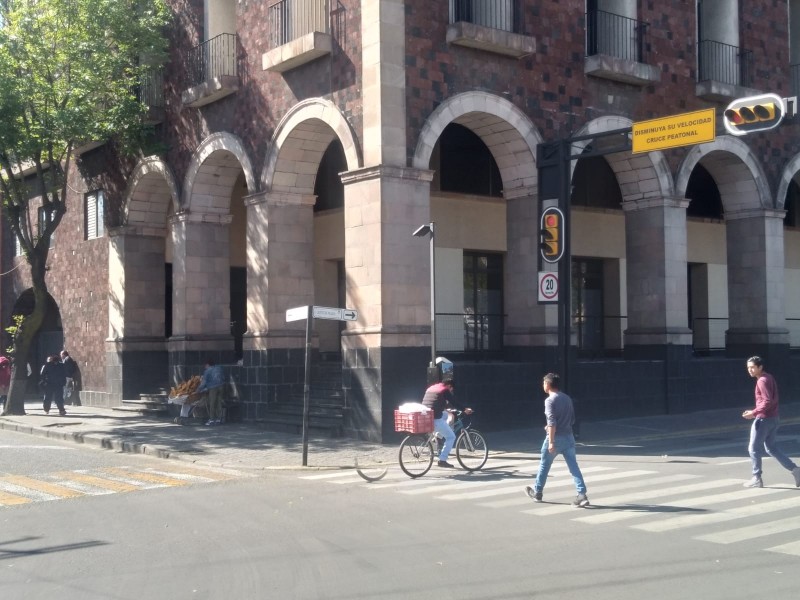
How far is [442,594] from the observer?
7.63 meters

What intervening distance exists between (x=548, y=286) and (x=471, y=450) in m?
5.05

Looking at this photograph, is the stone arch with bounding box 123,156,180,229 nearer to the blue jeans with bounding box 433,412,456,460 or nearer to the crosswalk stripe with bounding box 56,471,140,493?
the crosswalk stripe with bounding box 56,471,140,493

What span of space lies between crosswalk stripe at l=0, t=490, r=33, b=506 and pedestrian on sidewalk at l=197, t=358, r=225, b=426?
870 cm

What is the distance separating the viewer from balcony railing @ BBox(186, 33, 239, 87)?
2320 cm

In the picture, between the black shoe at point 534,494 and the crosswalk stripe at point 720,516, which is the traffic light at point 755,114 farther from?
the black shoe at point 534,494

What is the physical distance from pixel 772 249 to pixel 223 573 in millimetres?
19727

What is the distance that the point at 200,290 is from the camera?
24.4 m

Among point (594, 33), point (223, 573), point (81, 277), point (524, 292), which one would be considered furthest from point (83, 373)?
point (223, 573)

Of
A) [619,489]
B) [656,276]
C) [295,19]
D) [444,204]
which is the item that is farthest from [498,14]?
[619,489]

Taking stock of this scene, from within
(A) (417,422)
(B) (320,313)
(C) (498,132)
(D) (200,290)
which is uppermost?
(C) (498,132)

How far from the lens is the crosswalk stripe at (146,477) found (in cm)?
1473

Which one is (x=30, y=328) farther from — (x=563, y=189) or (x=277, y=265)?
(x=563, y=189)

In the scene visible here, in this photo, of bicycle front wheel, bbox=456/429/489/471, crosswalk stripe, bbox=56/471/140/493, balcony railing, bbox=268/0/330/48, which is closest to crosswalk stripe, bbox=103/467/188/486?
crosswalk stripe, bbox=56/471/140/493

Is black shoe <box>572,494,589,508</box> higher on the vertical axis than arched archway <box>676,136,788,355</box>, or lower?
lower
